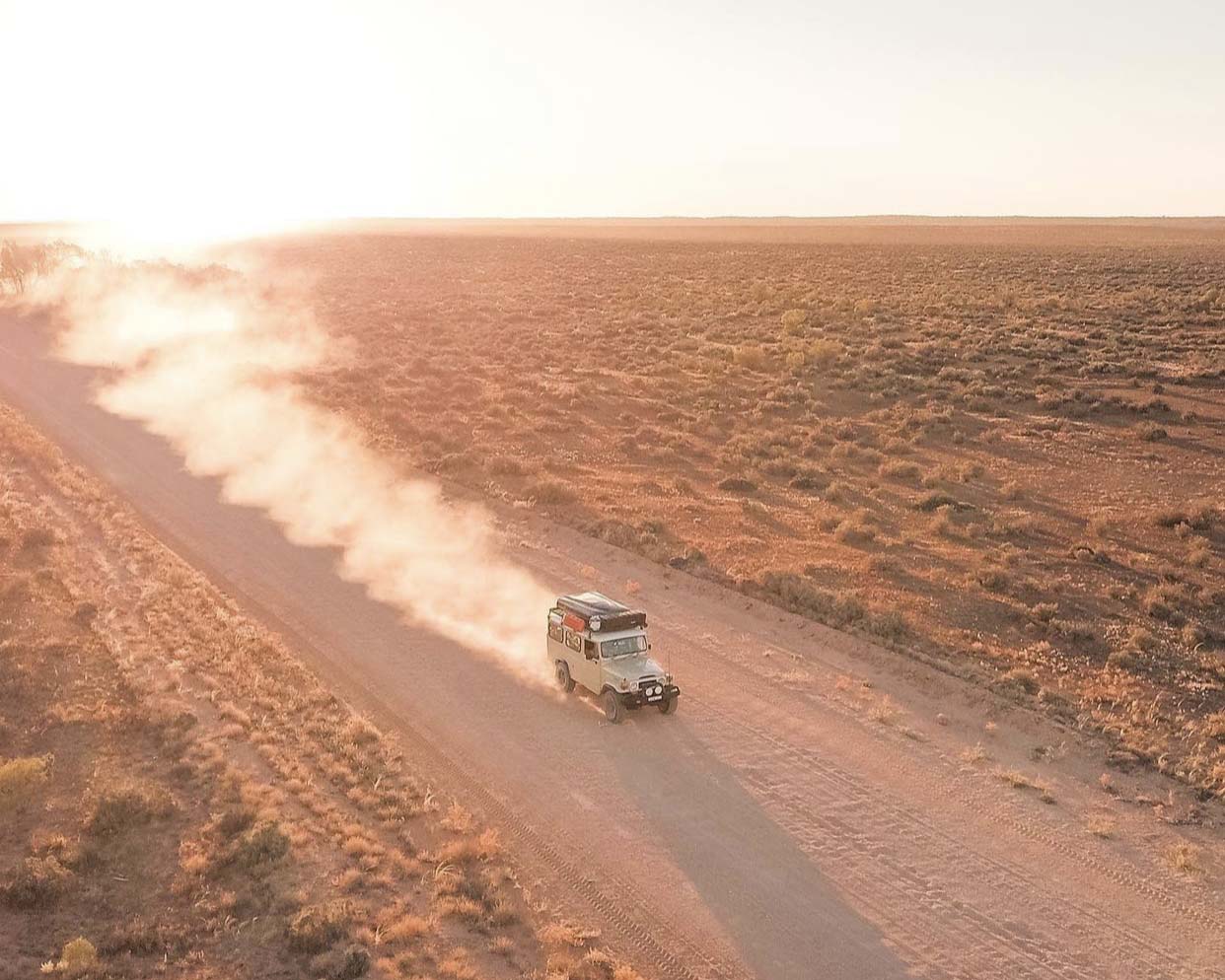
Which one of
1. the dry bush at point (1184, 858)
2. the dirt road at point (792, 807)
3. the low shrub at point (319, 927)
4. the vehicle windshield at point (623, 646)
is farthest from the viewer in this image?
the vehicle windshield at point (623, 646)

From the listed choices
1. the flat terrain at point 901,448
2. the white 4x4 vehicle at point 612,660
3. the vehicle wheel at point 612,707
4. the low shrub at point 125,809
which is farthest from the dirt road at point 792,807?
the low shrub at point 125,809

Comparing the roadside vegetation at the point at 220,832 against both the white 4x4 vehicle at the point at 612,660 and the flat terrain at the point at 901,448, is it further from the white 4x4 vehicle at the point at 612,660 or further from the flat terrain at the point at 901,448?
the flat terrain at the point at 901,448

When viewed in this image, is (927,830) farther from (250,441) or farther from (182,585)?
(250,441)

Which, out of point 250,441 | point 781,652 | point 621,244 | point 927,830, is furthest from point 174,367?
point 621,244

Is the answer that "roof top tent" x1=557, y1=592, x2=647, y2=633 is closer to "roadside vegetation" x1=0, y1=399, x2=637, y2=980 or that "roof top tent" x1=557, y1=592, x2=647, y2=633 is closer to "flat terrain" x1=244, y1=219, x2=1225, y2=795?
"roadside vegetation" x1=0, y1=399, x2=637, y2=980

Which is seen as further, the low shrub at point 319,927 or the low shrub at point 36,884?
the low shrub at point 36,884
